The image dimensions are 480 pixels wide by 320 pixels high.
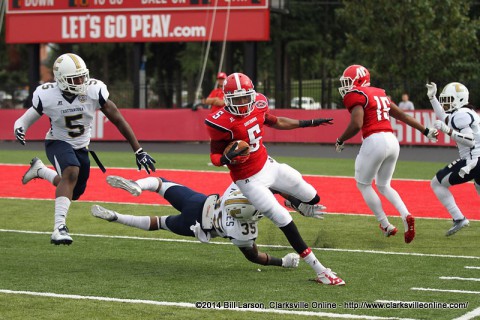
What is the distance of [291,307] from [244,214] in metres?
1.40

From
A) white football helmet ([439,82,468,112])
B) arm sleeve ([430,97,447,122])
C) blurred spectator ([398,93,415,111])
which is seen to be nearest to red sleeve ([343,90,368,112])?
white football helmet ([439,82,468,112])

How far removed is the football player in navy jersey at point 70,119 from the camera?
990cm

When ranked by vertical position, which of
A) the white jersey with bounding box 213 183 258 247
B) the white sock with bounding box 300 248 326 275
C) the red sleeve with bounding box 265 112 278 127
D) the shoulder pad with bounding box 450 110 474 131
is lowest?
the white sock with bounding box 300 248 326 275

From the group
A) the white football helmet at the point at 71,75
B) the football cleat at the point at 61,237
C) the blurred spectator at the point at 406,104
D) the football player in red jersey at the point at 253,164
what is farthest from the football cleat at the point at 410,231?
the blurred spectator at the point at 406,104

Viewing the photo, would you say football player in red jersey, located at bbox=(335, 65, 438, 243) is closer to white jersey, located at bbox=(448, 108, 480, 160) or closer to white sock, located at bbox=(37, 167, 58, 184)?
white jersey, located at bbox=(448, 108, 480, 160)

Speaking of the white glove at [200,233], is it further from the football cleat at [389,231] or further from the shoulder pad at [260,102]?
the football cleat at [389,231]

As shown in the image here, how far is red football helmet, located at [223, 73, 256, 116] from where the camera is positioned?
331 inches

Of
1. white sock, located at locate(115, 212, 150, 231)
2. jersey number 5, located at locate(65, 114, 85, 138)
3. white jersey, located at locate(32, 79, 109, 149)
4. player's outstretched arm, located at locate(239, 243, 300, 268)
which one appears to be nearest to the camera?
player's outstretched arm, located at locate(239, 243, 300, 268)

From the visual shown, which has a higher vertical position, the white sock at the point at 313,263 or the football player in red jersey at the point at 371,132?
the football player in red jersey at the point at 371,132

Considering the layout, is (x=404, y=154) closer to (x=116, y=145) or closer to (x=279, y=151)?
(x=279, y=151)

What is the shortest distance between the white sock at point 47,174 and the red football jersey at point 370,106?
348 centimetres

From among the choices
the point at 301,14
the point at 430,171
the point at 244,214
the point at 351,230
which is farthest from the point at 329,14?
the point at 244,214

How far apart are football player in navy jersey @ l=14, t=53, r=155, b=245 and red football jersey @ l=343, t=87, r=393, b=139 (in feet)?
7.86

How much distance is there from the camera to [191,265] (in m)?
9.38
